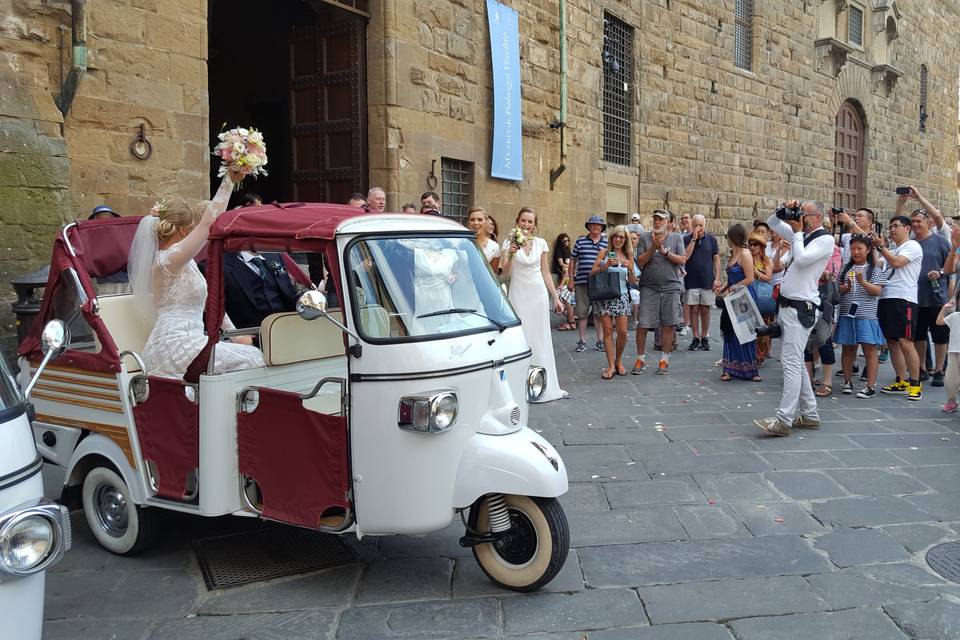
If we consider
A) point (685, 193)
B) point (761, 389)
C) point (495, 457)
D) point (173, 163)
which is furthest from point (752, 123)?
point (495, 457)

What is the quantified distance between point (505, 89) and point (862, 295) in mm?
6556

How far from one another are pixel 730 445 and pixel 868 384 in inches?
113

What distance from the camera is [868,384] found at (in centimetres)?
866

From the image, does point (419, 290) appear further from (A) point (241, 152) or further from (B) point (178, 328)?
(B) point (178, 328)

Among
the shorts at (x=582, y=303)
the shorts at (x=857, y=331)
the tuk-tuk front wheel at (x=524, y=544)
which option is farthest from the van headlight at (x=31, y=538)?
the shorts at (x=582, y=303)

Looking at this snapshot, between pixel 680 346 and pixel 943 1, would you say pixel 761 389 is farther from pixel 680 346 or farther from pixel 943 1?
pixel 943 1

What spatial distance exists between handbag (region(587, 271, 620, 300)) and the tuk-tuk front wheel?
19.0ft

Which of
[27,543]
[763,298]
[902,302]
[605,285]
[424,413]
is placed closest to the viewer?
[27,543]

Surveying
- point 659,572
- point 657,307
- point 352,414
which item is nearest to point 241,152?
point 352,414

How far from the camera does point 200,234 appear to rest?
448cm

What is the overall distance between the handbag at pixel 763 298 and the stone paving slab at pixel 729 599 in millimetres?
5685

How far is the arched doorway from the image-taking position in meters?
26.0

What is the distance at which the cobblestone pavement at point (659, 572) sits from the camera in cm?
363

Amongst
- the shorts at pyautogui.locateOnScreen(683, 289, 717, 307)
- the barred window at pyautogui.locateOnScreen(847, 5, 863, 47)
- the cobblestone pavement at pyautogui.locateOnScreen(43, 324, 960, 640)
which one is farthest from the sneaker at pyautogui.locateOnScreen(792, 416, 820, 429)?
the barred window at pyautogui.locateOnScreen(847, 5, 863, 47)
